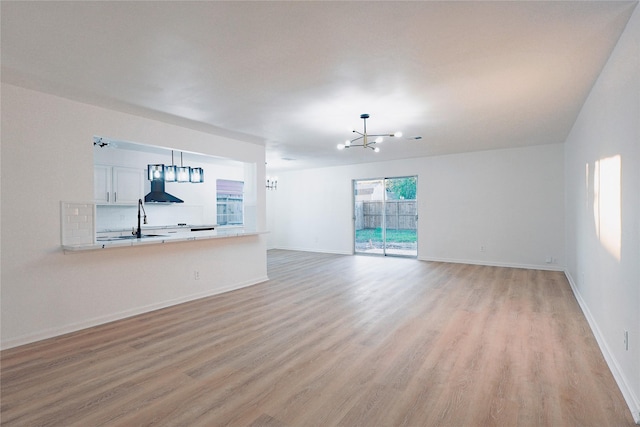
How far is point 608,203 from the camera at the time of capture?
9.01ft

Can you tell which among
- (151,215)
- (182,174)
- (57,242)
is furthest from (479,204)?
(57,242)

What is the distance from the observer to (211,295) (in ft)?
16.1

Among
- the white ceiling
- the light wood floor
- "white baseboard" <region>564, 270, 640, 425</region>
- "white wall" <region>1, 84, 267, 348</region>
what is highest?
the white ceiling

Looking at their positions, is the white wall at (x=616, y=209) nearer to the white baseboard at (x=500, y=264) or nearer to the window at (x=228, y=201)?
the white baseboard at (x=500, y=264)

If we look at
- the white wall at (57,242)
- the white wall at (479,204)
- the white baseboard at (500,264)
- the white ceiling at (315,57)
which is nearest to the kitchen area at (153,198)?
the white wall at (57,242)

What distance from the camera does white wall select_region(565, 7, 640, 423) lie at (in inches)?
81.3

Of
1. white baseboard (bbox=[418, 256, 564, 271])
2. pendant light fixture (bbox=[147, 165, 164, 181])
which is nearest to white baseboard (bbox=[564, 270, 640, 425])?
white baseboard (bbox=[418, 256, 564, 271])

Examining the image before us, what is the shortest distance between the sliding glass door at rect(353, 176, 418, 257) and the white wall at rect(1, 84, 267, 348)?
5547 millimetres

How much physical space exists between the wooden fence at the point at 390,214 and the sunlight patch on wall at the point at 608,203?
5.03 metres

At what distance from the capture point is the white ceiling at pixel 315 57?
6.71ft

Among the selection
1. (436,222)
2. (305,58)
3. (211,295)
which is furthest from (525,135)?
(211,295)

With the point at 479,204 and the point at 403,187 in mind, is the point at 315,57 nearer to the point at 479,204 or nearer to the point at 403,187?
the point at 479,204

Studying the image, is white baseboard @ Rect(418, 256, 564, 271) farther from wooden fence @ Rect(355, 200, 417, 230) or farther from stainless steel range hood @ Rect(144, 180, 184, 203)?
stainless steel range hood @ Rect(144, 180, 184, 203)

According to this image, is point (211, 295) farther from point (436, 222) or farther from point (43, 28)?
point (436, 222)
